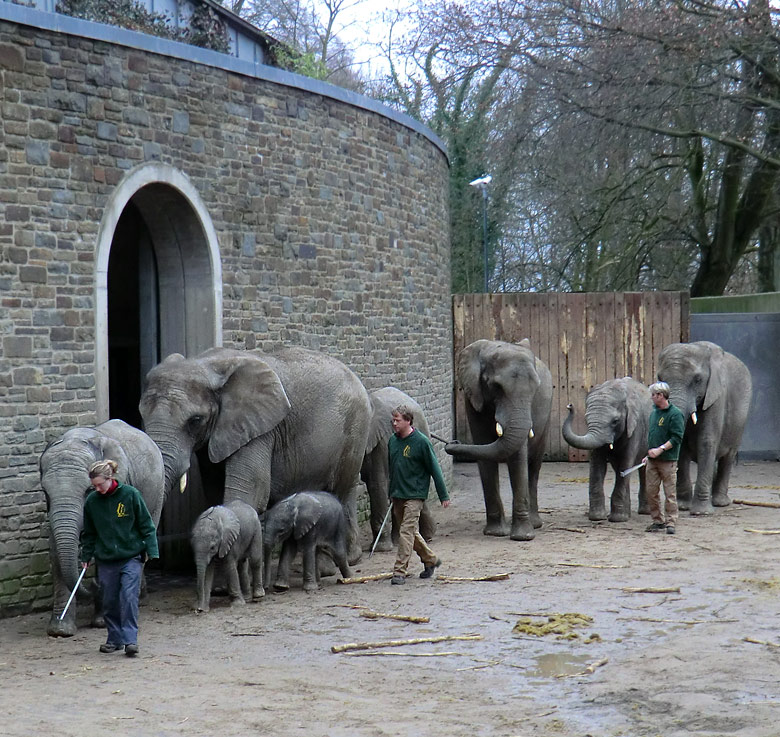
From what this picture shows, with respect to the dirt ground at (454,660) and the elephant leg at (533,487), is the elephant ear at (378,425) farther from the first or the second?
the elephant leg at (533,487)

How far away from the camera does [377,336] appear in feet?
50.8

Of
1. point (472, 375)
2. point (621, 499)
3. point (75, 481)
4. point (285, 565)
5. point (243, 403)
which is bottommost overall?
point (285, 565)

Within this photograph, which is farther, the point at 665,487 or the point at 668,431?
the point at 665,487

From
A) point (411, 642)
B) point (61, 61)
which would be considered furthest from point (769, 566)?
point (61, 61)

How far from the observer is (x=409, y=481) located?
11062 mm

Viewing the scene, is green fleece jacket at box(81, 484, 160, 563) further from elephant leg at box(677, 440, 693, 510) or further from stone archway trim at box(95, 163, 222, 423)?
elephant leg at box(677, 440, 693, 510)

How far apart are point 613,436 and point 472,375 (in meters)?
1.90

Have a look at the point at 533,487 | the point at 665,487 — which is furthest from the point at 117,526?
the point at 665,487

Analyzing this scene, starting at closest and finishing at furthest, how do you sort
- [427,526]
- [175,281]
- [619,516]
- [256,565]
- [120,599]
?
[120,599] → [256,565] → [175,281] → [427,526] → [619,516]

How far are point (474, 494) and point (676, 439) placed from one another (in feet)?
16.4

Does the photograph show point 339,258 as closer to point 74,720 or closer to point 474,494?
point 474,494

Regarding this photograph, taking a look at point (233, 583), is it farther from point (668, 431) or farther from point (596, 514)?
point (596, 514)

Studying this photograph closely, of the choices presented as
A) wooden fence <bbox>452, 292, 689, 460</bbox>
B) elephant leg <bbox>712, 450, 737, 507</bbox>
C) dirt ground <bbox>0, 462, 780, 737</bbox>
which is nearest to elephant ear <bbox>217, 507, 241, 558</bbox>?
dirt ground <bbox>0, 462, 780, 737</bbox>

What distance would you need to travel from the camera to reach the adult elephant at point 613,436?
14102 mm
